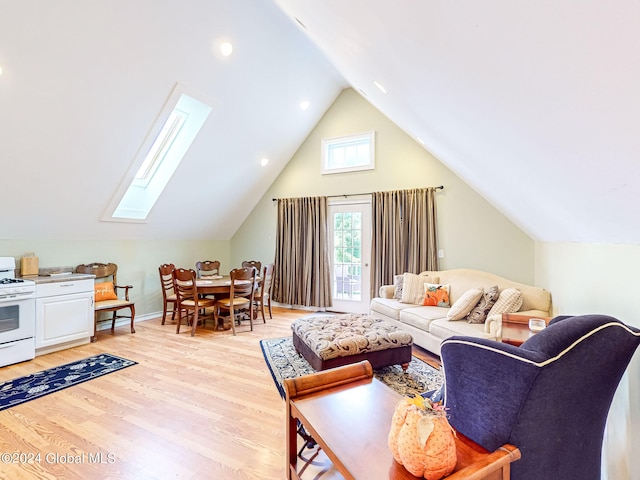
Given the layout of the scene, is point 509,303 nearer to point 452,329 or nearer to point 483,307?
point 483,307

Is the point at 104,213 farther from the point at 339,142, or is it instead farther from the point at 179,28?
the point at 339,142

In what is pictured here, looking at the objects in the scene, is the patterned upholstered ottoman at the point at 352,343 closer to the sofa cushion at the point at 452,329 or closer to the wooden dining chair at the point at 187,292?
the sofa cushion at the point at 452,329

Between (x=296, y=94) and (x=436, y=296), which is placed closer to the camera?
(x=436, y=296)

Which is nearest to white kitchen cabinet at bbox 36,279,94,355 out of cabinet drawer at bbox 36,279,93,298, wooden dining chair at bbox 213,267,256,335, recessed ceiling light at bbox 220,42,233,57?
cabinet drawer at bbox 36,279,93,298

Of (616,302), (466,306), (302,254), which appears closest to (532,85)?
(616,302)

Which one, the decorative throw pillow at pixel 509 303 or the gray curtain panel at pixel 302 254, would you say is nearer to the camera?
the decorative throw pillow at pixel 509 303

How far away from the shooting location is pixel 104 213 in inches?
187

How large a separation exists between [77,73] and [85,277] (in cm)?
252

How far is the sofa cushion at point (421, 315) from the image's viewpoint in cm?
384

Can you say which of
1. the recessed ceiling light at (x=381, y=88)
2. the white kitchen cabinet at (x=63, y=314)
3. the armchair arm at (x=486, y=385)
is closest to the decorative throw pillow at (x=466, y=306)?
the recessed ceiling light at (x=381, y=88)

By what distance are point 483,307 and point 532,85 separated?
296cm

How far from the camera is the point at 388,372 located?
338cm

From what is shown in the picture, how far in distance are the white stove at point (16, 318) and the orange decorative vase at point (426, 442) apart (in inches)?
174

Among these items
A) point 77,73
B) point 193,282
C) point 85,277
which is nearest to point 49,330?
point 85,277
